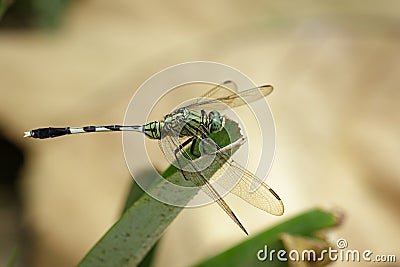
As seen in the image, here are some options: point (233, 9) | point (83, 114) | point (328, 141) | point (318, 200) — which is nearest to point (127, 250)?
point (318, 200)

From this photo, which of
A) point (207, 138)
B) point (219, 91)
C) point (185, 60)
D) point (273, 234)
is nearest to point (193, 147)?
point (207, 138)

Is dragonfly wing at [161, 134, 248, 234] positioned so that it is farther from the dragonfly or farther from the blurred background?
the blurred background

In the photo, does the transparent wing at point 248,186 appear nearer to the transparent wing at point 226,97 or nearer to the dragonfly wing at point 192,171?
the dragonfly wing at point 192,171

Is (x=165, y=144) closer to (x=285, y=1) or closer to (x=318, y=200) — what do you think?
(x=318, y=200)

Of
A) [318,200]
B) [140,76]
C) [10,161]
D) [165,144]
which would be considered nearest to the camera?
[165,144]

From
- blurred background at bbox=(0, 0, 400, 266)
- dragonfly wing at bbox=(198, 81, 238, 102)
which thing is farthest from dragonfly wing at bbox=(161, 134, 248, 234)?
blurred background at bbox=(0, 0, 400, 266)

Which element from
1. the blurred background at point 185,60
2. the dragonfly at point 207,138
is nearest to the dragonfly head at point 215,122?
the dragonfly at point 207,138
